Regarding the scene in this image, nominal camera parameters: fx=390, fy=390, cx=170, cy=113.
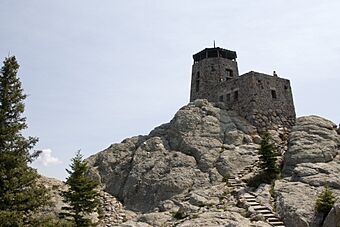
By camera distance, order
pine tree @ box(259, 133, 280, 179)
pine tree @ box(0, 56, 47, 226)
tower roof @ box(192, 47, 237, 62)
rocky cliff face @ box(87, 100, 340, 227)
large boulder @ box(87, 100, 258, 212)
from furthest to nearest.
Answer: tower roof @ box(192, 47, 237, 62) < large boulder @ box(87, 100, 258, 212) < pine tree @ box(259, 133, 280, 179) < rocky cliff face @ box(87, 100, 340, 227) < pine tree @ box(0, 56, 47, 226)

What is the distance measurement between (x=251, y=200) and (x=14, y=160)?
685 inches

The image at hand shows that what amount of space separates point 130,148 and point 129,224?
1607cm

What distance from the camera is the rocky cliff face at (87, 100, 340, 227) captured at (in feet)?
92.9

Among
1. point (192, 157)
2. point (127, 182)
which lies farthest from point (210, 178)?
point (127, 182)

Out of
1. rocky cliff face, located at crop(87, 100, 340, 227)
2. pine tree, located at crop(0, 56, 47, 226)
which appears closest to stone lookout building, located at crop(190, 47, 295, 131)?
rocky cliff face, located at crop(87, 100, 340, 227)

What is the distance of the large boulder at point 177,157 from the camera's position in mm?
36906

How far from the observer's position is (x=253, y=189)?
32.5 m

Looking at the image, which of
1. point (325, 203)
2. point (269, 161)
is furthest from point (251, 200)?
point (325, 203)

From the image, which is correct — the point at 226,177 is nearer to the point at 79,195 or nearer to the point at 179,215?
the point at 179,215

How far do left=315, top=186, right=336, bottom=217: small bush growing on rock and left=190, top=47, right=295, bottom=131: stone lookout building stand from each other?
56.4 feet

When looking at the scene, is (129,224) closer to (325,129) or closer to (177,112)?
(177,112)

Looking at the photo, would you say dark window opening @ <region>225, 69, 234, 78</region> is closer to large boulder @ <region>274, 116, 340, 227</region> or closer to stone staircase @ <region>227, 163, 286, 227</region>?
large boulder @ <region>274, 116, 340, 227</region>

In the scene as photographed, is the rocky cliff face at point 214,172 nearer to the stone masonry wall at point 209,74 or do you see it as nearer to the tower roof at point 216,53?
the stone masonry wall at point 209,74

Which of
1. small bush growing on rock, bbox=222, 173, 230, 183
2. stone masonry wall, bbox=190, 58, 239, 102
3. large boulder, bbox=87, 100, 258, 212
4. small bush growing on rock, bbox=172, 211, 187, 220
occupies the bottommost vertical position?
small bush growing on rock, bbox=172, 211, 187, 220
